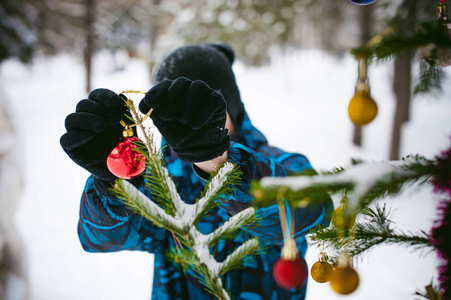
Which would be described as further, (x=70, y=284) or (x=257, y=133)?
(x=70, y=284)

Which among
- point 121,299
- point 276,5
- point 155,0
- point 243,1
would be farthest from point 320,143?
point 155,0

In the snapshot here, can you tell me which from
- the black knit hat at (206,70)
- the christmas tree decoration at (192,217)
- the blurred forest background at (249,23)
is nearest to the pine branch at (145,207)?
the christmas tree decoration at (192,217)

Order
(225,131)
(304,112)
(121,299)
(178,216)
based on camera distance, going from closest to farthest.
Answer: (178,216)
(225,131)
(121,299)
(304,112)

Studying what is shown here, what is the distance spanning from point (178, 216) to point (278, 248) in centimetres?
84

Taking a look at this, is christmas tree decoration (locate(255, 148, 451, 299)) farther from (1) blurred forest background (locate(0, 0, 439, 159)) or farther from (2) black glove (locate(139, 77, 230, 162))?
(1) blurred forest background (locate(0, 0, 439, 159))

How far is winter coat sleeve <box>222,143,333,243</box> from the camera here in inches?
29.6

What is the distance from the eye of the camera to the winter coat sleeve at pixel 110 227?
0.87 m

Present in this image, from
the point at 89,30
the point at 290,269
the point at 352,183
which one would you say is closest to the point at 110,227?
the point at 290,269

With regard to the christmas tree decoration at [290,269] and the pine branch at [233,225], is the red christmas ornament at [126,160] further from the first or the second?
the christmas tree decoration at [290,269]

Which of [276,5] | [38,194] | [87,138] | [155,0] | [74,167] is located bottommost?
[38,194]

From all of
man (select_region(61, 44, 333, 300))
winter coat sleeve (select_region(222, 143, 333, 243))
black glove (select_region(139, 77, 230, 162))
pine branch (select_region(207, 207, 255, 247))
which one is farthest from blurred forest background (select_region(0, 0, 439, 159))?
pine branch (select_region(207, 207, 255, 247))

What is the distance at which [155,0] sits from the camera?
1147 cm

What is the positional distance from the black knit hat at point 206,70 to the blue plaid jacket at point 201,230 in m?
0.11

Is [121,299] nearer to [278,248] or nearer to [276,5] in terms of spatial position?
[278,248]
